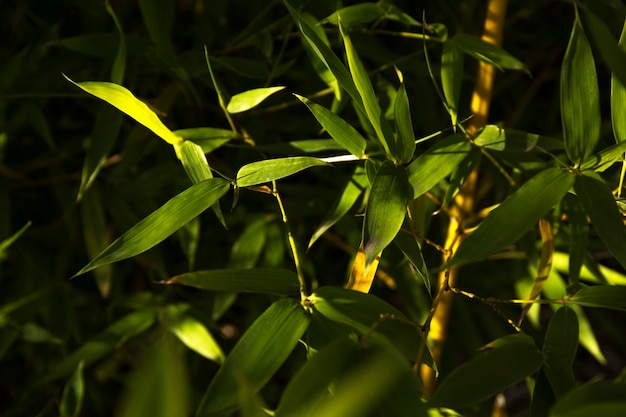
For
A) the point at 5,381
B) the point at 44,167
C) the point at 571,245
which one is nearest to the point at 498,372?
the point at 571,245

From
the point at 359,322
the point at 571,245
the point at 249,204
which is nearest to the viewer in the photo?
the point at 359,322

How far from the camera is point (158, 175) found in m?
0.90

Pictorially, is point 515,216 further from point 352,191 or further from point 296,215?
point 296,215

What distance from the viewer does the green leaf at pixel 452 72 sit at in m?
0.66

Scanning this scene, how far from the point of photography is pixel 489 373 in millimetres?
497

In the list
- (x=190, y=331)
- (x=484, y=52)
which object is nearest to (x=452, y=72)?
(x=484, y=52)

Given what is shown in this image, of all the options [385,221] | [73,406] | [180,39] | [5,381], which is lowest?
[5,381]

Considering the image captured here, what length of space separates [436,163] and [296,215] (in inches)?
14.1

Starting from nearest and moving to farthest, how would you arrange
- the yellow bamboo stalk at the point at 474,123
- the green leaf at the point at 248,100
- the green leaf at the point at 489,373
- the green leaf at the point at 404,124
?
the green leaf at the point at 489,373 → the green leaf at the point at 404,124 → the green leaf at the point at 248,100 → the yellow bamboo stalk at the point at 474,123

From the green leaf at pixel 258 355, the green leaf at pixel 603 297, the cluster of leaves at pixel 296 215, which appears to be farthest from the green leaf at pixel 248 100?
the green leaf at pixel 603 297

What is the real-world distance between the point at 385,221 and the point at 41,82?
0.55 m

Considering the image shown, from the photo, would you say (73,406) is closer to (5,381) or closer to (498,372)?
(498,372)

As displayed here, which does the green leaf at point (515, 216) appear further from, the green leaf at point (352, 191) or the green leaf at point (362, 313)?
the green leaf at point (352, 191)

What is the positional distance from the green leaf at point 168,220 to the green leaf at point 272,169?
0.05 feet
